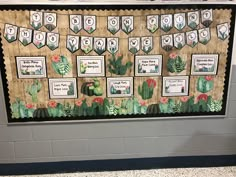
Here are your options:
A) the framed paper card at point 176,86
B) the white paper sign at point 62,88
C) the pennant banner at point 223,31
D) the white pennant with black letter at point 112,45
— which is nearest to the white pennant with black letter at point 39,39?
the white paper sign at point 62,88

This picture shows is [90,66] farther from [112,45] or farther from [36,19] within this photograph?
[36,19]

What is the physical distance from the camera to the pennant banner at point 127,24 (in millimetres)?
1896

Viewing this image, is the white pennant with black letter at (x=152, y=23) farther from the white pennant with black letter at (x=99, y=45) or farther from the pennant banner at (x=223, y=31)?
the pennant banner at (x=223, y=31)

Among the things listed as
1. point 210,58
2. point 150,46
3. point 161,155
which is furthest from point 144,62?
point 161,155

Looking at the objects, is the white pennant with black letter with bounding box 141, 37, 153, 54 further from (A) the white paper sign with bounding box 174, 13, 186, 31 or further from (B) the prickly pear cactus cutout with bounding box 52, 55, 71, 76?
(B) the prickly pear cactus cutout with bounding box 52, 55, 71, 76

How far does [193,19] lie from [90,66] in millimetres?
735

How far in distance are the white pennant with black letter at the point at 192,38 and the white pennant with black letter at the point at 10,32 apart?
1.11m

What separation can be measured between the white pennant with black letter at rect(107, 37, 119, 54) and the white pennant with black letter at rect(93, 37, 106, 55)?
3 cm

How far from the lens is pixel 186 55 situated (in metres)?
2.00

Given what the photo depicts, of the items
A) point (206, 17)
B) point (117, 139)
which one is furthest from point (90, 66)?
point (206, 17)

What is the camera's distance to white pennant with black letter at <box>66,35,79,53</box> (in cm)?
191

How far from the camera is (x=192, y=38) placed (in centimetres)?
196

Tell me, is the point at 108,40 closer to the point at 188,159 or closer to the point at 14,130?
the point at 14,130

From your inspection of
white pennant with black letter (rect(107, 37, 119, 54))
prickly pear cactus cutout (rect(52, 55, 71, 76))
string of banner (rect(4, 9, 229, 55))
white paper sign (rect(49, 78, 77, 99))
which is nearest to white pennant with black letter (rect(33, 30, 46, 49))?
string of banner (rect(4, 9, 229, 55))
